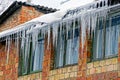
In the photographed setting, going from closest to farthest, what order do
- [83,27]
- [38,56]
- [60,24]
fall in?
[83,27] → [60,24] → [38,56]

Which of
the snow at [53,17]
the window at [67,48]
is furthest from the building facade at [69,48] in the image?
the snow at [53,17]

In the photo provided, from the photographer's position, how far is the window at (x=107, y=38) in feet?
44.7

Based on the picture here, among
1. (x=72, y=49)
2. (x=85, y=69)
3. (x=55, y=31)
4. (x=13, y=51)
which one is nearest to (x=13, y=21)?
(x=13, y=51)

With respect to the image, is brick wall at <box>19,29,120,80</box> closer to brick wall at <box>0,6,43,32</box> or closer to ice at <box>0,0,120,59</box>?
ice at <box>0,0,120,59</box>

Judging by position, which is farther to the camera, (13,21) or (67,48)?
(13,21)

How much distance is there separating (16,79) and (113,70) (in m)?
4.91

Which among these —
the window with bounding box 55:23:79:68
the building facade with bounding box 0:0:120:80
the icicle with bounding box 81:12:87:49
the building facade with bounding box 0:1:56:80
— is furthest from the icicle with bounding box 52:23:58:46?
the building facade with bounding box 0:1:56:80

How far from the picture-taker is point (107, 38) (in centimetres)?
1392

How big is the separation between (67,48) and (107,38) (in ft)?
5.84

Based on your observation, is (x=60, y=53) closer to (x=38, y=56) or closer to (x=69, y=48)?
(x=69, y=48)

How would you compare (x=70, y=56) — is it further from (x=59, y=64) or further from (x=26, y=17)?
(x=26, y=17)

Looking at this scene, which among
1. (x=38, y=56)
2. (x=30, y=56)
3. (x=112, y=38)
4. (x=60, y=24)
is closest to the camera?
(x=112, y=38)

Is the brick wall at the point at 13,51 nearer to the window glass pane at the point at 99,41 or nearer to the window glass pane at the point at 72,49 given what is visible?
the window glass pane at the point at 72,49

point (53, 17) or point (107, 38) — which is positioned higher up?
point (53, 17)
